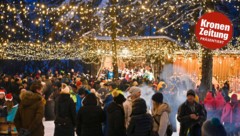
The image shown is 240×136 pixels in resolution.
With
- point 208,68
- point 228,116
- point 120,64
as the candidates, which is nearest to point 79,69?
point 120,64

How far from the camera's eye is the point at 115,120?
8.26 meters

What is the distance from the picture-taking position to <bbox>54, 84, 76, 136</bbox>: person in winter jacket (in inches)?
366

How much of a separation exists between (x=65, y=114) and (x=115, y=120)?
154cm

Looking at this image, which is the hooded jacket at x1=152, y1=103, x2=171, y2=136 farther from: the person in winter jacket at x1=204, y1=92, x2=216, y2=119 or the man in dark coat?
the person in winter jacket at x1=204, y1=92, x2=216, y2=119

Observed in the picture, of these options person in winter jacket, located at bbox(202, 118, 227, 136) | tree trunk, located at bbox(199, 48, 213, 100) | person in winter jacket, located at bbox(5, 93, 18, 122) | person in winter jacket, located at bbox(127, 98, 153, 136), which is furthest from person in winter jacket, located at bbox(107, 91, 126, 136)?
tree trunk, located at bbox(199, 48, 213, 100)

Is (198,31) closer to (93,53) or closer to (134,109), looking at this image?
(134,109)

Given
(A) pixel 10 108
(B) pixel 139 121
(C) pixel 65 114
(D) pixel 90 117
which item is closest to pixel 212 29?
(B) pixel 139 121

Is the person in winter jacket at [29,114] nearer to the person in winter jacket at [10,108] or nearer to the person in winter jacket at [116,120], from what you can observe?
the person in winter jacket at [116,120]

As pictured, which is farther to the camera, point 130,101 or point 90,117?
point 130,101

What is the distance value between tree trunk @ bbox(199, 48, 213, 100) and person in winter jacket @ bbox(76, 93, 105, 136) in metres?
7.83

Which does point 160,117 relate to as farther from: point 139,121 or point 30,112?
point 30,112

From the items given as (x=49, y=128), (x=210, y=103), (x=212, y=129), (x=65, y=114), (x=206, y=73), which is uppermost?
(x=212, y=129)

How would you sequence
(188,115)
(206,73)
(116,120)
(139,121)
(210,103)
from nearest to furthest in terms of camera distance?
(139,121), (116,120), (188,115), (210,103), (206,73)

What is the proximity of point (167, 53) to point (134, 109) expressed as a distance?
21214 millimetres
